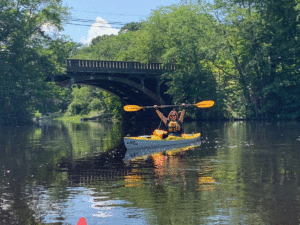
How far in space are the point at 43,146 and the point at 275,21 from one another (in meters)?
37.6

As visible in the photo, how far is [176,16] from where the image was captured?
75.8m

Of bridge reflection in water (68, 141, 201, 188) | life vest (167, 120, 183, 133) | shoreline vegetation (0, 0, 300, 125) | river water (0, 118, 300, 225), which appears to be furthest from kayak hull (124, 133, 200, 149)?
shoreline vegetation (0, 0, 300, 125)

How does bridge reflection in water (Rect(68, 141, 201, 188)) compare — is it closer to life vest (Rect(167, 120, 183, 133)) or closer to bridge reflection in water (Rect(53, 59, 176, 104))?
life vest (Rect(167, 120, 183, 133))

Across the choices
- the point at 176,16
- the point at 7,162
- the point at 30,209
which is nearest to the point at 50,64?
the point at 176,16

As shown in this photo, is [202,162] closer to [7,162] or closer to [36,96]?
[7,162]

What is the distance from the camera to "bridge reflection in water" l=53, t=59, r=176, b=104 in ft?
206

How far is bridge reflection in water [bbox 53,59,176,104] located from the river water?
35387 millimetres

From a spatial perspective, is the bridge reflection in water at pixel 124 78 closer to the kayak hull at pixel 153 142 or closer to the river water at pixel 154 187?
the kayak hull at pixel 153 142

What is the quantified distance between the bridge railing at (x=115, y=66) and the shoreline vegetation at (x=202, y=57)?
111cm

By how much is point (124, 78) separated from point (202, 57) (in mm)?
11439

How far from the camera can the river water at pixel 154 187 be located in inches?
Result: 493

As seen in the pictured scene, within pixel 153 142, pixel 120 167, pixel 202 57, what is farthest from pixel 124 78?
pixel 120 167

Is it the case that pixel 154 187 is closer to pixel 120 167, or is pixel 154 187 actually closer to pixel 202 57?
pixel 120 167

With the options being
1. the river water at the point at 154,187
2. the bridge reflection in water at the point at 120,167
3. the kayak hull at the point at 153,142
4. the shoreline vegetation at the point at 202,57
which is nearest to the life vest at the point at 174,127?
the kayak hull at the point at 153,142
